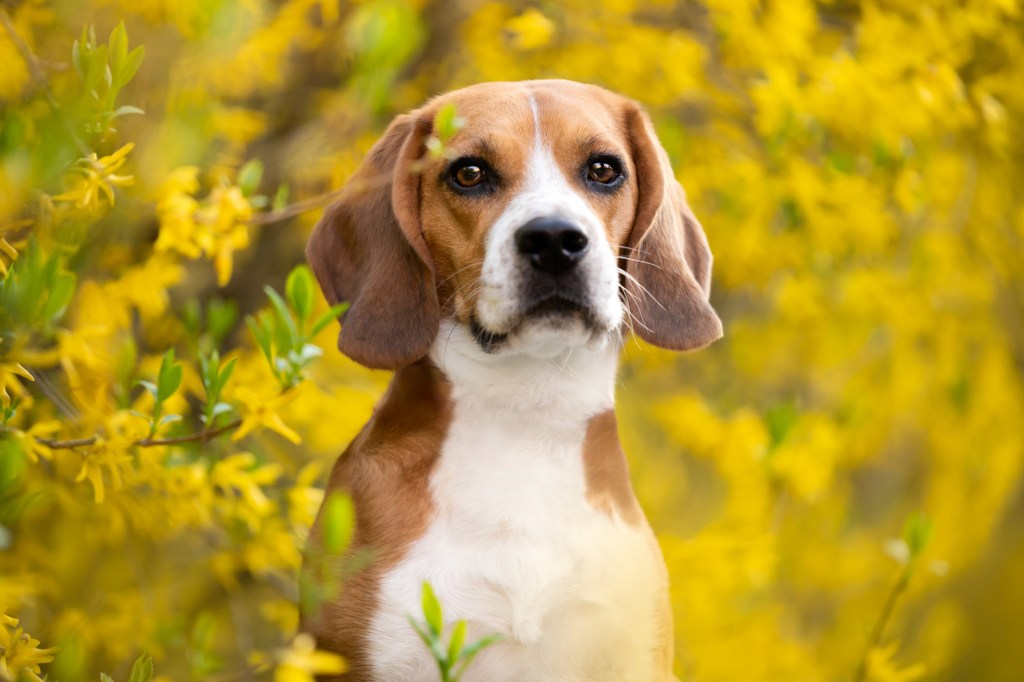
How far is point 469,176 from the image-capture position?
2670mm

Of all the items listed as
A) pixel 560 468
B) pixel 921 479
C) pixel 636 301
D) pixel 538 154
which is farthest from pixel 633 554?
pixel 921 479

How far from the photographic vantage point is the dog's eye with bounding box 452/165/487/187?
2.67 meters

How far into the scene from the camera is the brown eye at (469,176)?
105 inches

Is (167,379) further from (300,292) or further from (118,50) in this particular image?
(118,50)

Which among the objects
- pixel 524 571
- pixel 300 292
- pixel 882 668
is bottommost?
pixel 882 668

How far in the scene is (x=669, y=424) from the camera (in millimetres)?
5055

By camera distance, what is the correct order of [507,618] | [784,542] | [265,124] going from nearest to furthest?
[507,618] < [265,124] < [784,542]

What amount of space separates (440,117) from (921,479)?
20.2 feet

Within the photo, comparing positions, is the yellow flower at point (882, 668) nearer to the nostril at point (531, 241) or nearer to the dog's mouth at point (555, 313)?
the dog's mouth at point (555, 313)

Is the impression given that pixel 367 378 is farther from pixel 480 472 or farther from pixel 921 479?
pixel 921 479

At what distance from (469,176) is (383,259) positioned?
282 millimetres

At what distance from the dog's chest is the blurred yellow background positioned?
14.7 inches

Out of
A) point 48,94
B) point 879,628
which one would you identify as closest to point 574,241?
point 48,94

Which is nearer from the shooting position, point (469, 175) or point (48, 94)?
point (48, 94)
